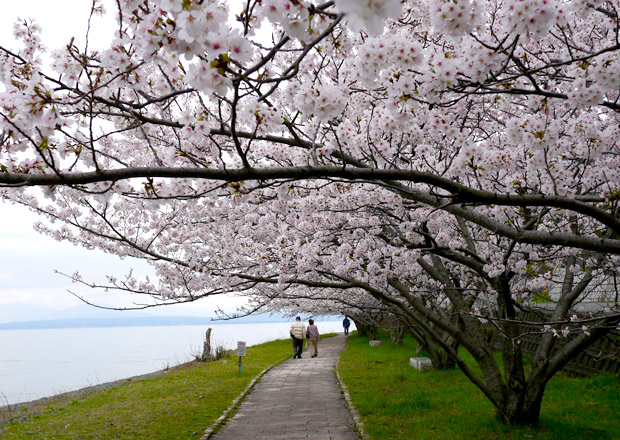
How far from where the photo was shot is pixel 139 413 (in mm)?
10656

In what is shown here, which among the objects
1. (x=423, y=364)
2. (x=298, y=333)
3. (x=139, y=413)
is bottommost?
(x=139, y=413)

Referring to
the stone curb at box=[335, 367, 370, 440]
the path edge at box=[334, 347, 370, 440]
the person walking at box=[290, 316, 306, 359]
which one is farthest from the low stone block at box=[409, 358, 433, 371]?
the person walking at box=[290, 316, 306, 359]

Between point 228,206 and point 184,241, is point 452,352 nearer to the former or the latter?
point 228,206

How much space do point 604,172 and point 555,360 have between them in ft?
10.7

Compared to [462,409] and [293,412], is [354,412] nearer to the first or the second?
[293,412]

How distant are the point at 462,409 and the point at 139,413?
6835 mm

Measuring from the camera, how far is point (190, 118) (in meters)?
4.06

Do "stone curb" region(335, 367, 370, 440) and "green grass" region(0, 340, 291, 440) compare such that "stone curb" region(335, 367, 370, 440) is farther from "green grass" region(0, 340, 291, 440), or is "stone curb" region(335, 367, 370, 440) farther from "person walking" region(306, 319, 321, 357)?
"person walking" region(306, 319, 321, 357)

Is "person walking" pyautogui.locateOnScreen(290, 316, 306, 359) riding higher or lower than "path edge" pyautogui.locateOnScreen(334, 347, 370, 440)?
higher

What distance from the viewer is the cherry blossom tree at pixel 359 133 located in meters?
2.92

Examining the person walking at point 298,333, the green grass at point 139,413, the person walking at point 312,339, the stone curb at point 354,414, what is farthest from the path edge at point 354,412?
the person walking at point 312,339

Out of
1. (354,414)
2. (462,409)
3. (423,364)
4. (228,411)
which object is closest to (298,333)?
(423,364)

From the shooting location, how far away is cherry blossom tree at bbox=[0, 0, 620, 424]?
9.57ft

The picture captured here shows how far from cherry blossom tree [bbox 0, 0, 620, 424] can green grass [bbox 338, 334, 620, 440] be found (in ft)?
1.85
